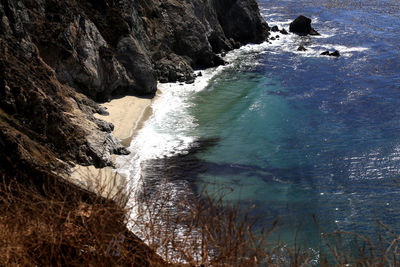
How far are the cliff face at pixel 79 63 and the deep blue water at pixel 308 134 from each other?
176 inches

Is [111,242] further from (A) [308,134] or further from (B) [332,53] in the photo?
(B) [332,53]

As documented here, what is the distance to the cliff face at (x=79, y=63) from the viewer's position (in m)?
16.8

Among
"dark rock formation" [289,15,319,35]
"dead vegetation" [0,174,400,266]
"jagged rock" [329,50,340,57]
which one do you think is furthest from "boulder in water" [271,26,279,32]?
"dead vegetation" [0,174,400,266]

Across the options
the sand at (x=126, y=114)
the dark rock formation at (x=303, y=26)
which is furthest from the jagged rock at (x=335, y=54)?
the sand at (x=126, y=114)

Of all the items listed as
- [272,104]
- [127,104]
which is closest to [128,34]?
[127,104]

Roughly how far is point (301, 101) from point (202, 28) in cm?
1415

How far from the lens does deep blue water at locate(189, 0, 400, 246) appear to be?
18.0m

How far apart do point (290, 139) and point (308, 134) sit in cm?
137

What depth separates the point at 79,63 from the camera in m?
25.1

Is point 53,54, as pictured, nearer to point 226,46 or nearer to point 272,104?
point 272,104

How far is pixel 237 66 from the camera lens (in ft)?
134

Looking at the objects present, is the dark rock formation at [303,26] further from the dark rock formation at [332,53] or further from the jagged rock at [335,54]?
the jagged rock at [335,54]

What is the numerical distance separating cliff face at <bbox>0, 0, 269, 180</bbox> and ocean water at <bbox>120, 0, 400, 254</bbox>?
223cm

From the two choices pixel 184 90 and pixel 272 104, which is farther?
pixel 184 90
